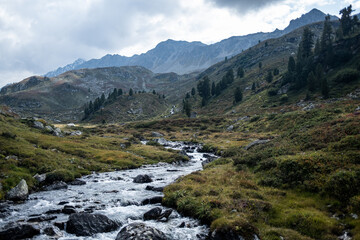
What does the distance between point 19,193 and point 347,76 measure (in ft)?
403

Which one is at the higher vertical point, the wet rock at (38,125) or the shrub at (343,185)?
the wet rock at (38,125)

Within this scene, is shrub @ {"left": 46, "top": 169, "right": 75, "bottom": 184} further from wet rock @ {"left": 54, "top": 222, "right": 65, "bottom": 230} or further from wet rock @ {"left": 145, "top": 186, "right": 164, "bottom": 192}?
wet rock @ {"left": 54, "top": 222, "right": 65, "bottom": 230}

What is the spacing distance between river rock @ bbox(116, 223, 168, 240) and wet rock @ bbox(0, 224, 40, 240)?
612 centimetres

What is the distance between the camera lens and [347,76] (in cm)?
9775

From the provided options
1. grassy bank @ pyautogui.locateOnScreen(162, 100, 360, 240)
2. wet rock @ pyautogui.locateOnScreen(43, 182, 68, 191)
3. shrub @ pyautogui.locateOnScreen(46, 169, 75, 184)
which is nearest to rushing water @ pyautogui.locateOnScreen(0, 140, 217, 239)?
wet rock @ pyautogui.locateOnScreen(43, 182, 68, 191)

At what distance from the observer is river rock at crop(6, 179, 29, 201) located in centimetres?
2172

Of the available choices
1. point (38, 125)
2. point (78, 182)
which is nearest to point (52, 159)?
point (78, 182)

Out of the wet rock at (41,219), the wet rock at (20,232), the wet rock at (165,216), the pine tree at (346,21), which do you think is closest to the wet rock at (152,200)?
the wet rock at (165,216)

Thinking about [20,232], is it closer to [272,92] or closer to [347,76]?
[347,76]

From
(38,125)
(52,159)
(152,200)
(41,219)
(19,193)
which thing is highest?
(38,125)

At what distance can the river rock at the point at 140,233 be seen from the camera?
13.3 meters

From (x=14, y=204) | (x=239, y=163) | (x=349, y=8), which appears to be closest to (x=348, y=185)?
(x=239, y=163)

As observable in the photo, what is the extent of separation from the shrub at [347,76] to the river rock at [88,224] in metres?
118

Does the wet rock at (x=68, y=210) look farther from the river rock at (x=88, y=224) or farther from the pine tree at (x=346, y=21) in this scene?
the pine tree at (x=346, y=21)
